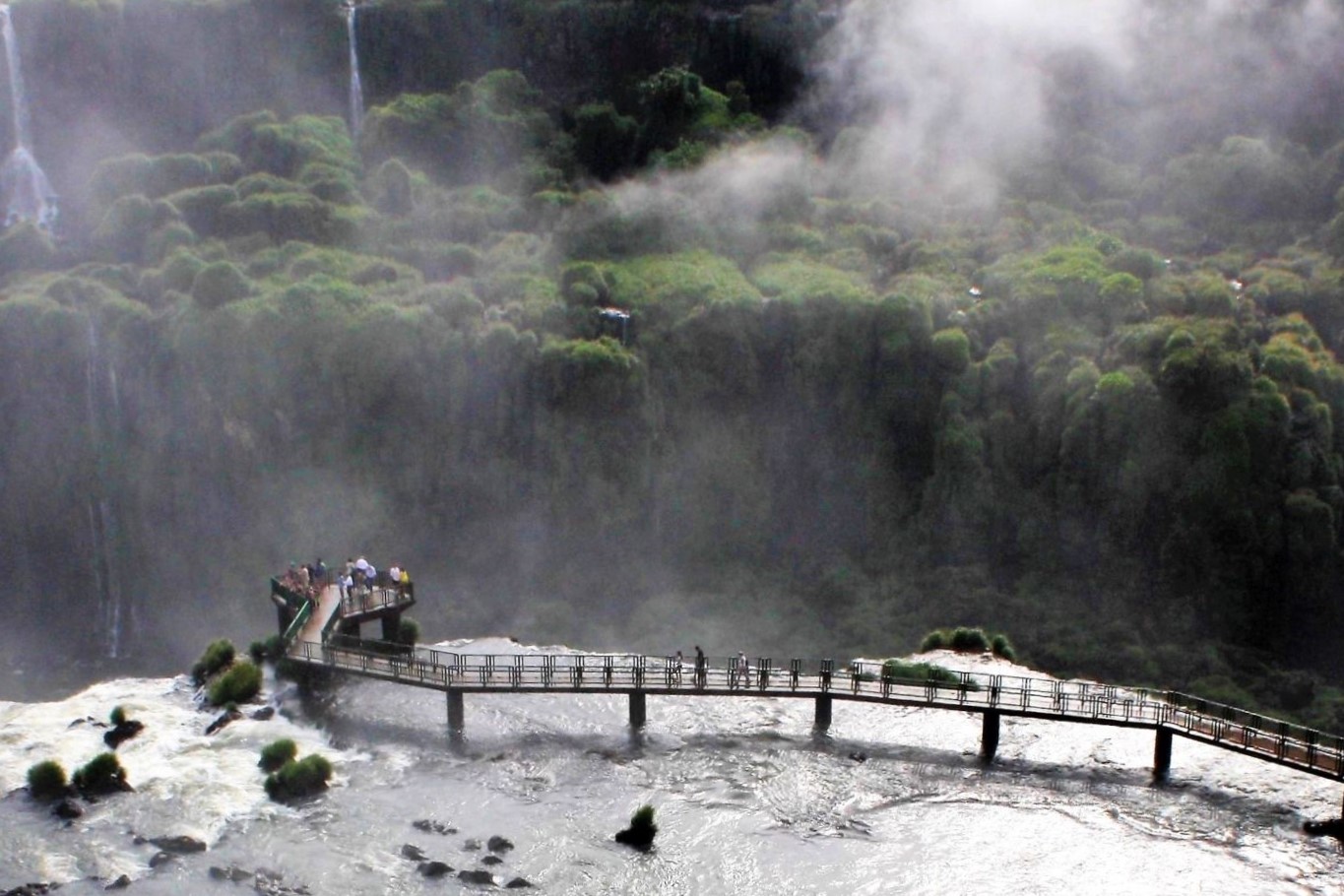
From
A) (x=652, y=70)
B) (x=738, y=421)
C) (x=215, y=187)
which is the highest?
(x=652, y=70)

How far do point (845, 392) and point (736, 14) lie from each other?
123 feet

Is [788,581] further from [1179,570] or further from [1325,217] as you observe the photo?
[1325,217]

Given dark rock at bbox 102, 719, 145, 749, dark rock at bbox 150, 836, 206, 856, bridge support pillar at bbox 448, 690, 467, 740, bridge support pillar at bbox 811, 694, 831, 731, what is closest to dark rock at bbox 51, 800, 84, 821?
dark rock at bbox 150, 836, 206, 856

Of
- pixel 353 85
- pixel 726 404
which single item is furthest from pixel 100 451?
pixel 353 85

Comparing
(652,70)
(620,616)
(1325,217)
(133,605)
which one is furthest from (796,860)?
(652,70)

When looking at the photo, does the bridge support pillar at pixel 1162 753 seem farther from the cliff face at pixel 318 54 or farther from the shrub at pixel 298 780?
the cliff face at pixel 318 54

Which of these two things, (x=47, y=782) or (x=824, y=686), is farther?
(x=824, y=686)

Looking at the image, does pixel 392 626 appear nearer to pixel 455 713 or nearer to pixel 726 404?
pixel 455 713

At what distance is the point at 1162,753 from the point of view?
42.6 metres

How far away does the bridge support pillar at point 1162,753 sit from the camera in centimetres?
4253

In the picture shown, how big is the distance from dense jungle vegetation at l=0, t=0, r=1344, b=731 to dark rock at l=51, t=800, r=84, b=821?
88.5 ft

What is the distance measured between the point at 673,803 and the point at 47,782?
1668cm

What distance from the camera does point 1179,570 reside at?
65.5m

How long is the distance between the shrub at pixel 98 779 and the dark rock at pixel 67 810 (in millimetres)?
742
